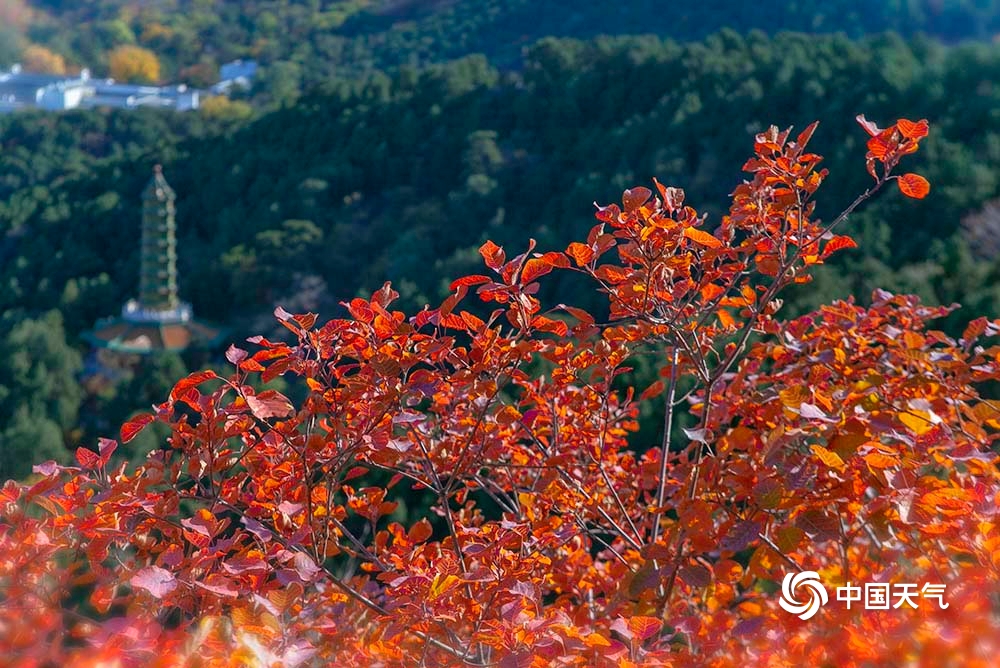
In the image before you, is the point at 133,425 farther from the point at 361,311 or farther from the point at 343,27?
the point at 343,27

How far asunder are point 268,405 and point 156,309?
1856 centimetres

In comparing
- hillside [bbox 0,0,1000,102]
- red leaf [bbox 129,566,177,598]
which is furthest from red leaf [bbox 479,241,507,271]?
hillside [bbox 0,0,1000,102]

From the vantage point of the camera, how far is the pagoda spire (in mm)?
19016

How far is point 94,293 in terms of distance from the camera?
1994 centimetres

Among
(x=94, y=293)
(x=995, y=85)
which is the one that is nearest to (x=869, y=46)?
(x=995, y=85)

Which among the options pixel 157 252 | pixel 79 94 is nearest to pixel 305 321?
pixel 157 252

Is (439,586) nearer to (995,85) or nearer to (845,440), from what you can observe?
(845,440)

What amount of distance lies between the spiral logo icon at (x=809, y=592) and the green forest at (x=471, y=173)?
18.7ft

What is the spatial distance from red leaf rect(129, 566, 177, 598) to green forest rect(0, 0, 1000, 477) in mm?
6462

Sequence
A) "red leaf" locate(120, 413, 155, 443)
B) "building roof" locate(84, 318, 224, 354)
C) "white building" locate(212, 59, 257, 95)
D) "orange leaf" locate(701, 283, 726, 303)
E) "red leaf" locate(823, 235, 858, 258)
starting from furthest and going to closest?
"white building" locate(212, 59, 257, 95) → "building roof" locate(84, 318, 224, 354) → "orange leaf" locate(701, 283, 726, 303) → "red leaf" locate(823, 235, 858, 258) → "red leaf" locate(120, 413, 155, 443)

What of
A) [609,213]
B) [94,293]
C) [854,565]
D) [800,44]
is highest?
[609,213]

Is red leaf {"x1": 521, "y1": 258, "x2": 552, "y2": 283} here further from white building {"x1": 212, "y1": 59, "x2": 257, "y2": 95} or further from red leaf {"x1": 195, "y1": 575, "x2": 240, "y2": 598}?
white building {"x1": 212, "y1": 59, "x2": 257, "y2": 95}

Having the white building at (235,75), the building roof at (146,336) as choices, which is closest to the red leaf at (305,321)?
the building roof at (146,336)

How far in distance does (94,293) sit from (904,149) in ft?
66.3
